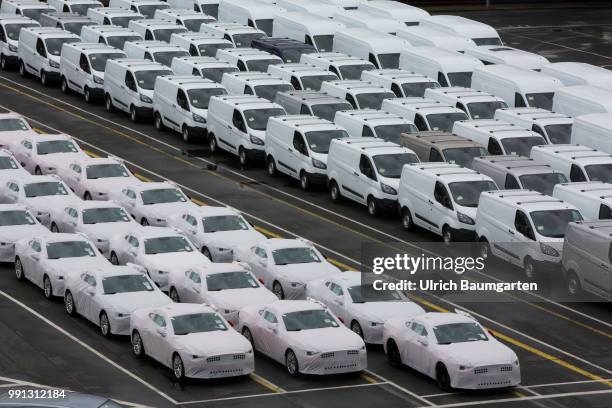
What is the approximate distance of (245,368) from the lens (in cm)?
3531

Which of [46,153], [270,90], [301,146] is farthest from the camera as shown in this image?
[270,90]

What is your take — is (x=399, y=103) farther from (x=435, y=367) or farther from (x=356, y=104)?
(x=435, y=367)

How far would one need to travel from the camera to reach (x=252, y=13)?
7350cm

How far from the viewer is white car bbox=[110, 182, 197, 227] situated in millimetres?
46656

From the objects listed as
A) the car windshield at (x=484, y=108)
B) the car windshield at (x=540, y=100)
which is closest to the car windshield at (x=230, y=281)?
the car windshield at (x=484, y=108)

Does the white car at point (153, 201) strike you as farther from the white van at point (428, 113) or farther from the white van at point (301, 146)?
the white van at point (428, 113)

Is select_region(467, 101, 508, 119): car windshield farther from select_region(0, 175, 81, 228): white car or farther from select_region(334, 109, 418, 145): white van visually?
select_region(0, 175, 81, 228): white car

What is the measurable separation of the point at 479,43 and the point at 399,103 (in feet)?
49.1

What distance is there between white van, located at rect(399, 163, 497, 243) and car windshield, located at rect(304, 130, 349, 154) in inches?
184

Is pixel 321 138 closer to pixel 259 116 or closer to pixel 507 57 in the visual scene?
pixel 259 116

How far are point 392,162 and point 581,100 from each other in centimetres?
994

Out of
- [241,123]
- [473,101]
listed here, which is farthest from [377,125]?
[473,101]

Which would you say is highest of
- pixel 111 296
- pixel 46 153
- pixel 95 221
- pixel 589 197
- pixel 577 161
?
pixel 589 197

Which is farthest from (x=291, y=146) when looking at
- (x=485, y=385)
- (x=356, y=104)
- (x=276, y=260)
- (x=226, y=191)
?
(x=485, y=385)
